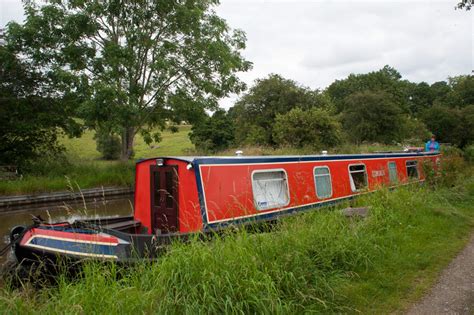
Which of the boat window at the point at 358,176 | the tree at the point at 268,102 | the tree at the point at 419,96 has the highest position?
the tree at the point at 419,96

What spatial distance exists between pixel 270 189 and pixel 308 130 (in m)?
12.6

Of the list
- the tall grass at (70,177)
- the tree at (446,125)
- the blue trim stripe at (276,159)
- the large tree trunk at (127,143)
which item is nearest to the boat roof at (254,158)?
the blue trim stripe at (276,159)

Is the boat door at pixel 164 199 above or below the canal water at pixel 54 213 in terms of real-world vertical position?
above

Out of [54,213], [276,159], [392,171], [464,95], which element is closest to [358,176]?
[392,171]

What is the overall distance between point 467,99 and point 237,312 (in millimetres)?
51090

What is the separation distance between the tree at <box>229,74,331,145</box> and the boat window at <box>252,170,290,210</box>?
1878 centimetres

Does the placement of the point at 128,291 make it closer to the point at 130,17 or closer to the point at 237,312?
the point at 237,312

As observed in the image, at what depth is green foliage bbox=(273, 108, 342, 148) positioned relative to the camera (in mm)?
18453

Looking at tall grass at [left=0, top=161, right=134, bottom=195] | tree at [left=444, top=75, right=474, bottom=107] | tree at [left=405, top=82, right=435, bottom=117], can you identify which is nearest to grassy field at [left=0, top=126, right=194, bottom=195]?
tall grass at [left=0, top=161, right=134, bottom=195]

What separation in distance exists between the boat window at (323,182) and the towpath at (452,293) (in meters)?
3.25

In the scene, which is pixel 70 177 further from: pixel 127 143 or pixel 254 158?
pixel 254 158

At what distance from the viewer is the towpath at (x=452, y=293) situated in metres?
3.03

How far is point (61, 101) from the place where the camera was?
47.4 ft

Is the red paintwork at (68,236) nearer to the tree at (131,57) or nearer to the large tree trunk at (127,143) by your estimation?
the tree at (131,57)
